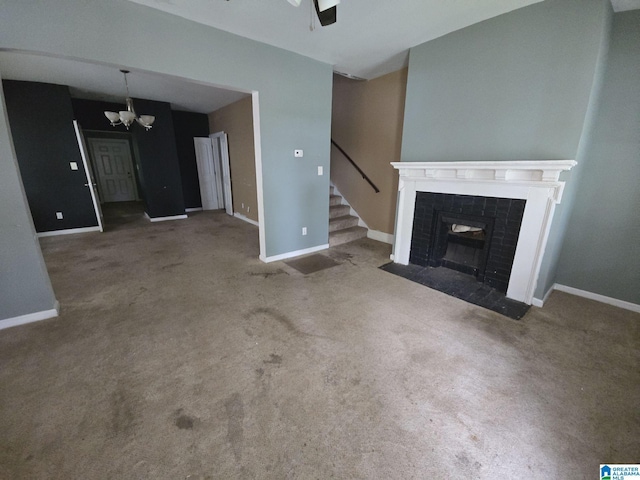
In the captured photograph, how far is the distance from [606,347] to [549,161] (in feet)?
5.12

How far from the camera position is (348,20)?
243 cm

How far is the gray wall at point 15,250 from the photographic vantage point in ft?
6.28

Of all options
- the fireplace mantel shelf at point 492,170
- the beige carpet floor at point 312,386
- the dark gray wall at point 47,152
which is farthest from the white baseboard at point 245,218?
the fireplace mantel shelf at point 492,170

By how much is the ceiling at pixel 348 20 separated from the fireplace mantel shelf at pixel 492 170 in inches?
54.0

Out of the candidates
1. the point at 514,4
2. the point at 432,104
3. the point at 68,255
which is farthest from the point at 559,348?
the point at 68,255

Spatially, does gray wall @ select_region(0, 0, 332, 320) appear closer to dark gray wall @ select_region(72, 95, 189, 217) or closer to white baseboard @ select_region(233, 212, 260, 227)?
white baseboard @ select_region(233, 212, 260, 227)

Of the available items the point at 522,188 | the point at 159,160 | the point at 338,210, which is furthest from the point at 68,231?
the point at 522,188

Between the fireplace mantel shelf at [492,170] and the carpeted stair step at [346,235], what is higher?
the fireplace mantel shelf at [492,170]

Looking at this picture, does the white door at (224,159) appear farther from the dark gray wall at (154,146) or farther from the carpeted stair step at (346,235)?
the carpeted stair step at (346,235)

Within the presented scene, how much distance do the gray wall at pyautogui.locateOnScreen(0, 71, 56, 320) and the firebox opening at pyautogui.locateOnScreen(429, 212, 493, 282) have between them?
4.11 m

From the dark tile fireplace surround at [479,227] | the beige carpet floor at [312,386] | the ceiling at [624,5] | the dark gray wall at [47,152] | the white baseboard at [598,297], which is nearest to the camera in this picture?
the beige carpet floor at [312,386]

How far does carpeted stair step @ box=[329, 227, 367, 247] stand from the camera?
433cm

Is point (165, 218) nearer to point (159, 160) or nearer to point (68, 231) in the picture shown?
point (159, 160)

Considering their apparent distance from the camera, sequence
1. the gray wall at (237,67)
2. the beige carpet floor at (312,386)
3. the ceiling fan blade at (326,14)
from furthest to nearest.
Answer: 1. the gray wall at (237,67)
2. the ceiling fan blade at (326,14)
3. the beige carpet floor at (312,386)
